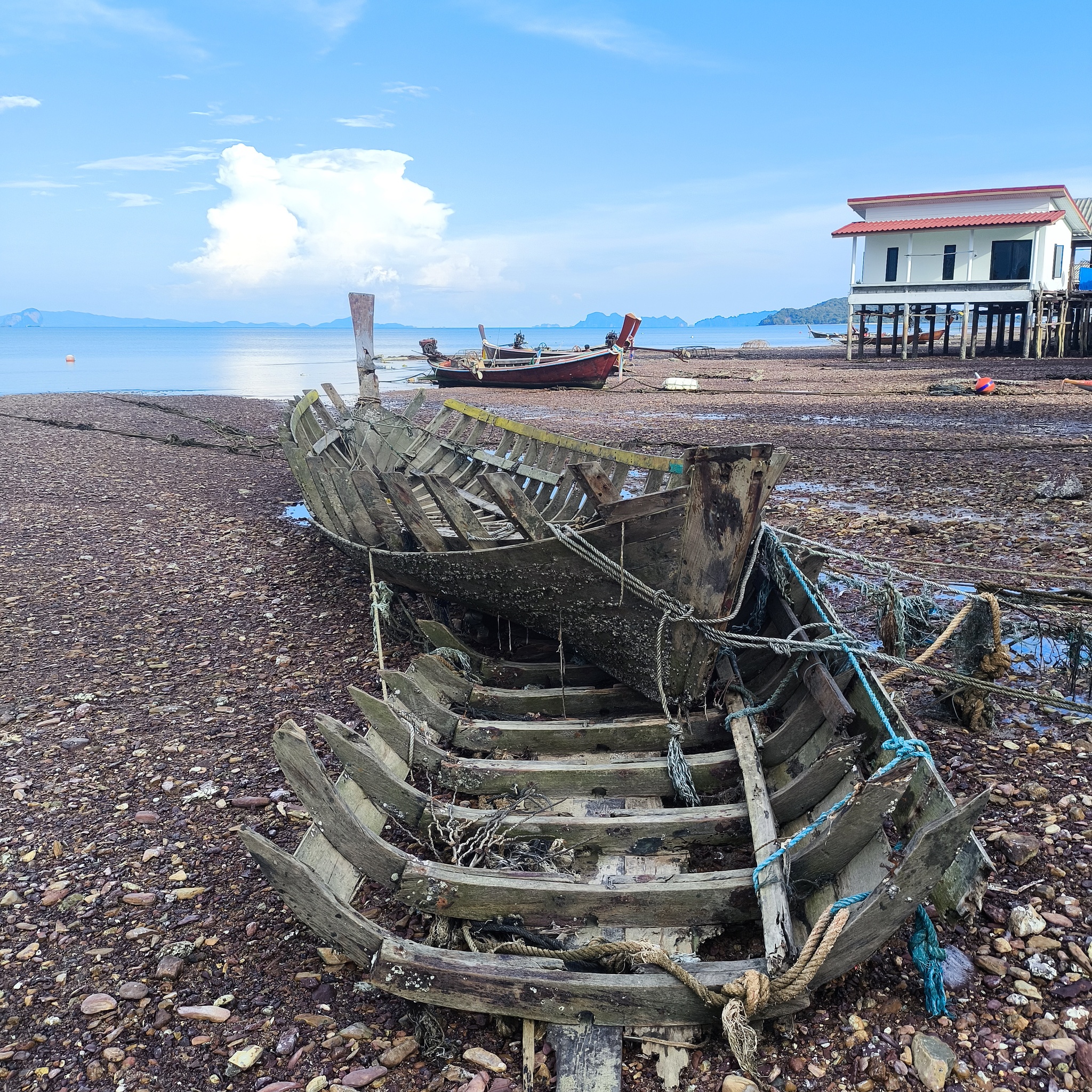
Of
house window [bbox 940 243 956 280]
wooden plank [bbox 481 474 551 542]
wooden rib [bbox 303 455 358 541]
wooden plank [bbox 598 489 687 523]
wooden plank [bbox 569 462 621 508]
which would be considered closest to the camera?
wooden plank [bbox 598 489 687 523]

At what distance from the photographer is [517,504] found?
5.68 metres

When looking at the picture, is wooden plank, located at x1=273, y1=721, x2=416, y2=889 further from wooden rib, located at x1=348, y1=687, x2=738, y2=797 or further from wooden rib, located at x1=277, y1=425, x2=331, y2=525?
wooden rib, located at x1=277, y1=425, x2=331, y2=525

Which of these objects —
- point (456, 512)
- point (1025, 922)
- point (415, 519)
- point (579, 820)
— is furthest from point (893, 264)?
point (579, 820)

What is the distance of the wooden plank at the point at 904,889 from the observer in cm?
290

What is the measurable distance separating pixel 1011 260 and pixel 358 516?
41.0m

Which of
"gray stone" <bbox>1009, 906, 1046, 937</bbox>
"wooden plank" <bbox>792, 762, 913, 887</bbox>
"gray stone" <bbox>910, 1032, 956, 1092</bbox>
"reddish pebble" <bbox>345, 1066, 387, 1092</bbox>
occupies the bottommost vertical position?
"reddish pebble" <bbox>345, 1066, 387, 1092</bbox>

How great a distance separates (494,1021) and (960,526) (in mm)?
9352

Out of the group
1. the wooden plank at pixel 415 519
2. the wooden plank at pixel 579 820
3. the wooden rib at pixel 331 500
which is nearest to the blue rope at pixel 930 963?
the wooden plank at pixel 579 820

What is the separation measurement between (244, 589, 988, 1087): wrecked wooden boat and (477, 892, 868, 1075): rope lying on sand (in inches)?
1.9

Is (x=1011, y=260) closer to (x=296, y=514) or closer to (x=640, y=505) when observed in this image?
(x=296, y=514)

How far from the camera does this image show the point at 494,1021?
3312 millimetres

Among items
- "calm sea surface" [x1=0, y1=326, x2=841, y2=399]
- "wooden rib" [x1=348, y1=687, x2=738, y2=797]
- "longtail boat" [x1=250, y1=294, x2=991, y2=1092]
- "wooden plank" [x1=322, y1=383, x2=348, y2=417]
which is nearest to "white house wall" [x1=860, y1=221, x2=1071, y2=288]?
"calm sea surface" [x1=0, y1=326, x2=841, y2=399]

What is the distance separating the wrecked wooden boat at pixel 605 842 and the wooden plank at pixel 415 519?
4.73 feet

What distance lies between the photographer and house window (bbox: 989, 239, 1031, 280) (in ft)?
126
